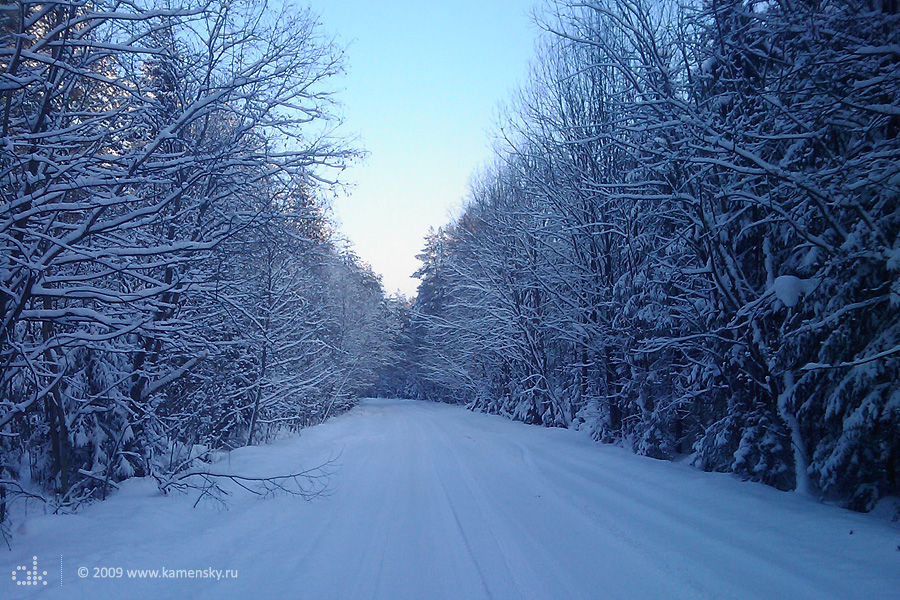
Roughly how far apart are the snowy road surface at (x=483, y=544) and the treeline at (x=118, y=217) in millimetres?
1193

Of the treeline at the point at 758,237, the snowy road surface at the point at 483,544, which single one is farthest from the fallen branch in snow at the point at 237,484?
the treeline at the point at 758,237

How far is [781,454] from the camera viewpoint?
877 cm

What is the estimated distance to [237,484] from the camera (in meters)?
8.62

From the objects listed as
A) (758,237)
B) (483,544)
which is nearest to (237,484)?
(483,544)

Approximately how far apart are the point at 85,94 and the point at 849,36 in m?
9.44

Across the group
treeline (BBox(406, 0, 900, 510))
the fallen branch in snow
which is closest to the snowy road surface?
the fallen branch in snow

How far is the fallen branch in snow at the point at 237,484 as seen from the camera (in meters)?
7.65

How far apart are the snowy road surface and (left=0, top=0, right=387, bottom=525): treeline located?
1193 millimetres

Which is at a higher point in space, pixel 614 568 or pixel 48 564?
pixel 614 568

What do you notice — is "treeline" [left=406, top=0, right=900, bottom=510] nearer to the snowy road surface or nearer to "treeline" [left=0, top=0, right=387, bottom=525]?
the snowy road surface

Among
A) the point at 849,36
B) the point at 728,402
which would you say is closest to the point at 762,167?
the point at 849,36

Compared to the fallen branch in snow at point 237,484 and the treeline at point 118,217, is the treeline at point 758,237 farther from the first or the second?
the fallen branch in snow at point 237,484

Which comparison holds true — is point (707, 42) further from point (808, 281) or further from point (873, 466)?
point (873, 466)

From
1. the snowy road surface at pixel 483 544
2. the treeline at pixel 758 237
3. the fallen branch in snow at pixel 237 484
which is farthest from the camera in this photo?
the fallen branch in snow at pixel 237 484
